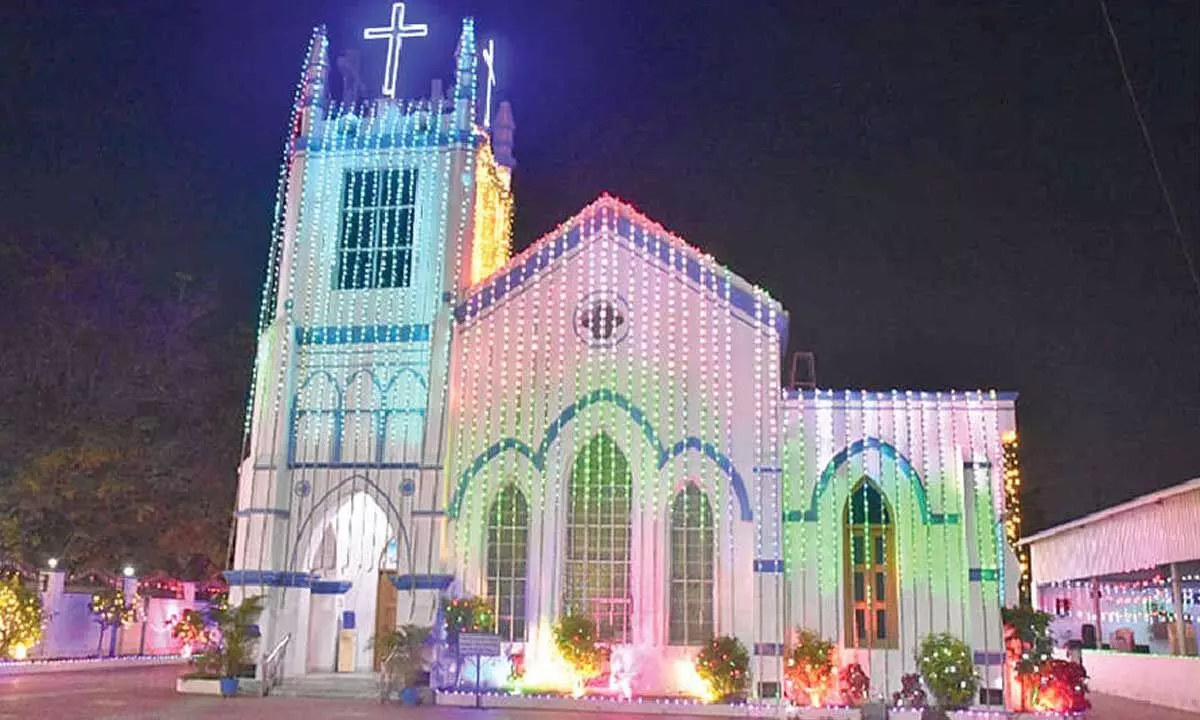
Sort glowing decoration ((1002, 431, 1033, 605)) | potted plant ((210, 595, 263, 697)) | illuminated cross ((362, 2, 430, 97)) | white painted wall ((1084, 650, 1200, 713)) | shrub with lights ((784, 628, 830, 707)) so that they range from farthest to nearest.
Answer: illuminated cross ((362, 2, 430, 97))
white painted wall ((1084, 650, 1200, 713))
glowing decoration ((1002, 431, 1033, 605))
potted plant ((210, 595, 263, 697))
shrub with lights ((784, 628, 830, 707))

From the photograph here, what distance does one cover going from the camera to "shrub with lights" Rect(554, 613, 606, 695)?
1912cm

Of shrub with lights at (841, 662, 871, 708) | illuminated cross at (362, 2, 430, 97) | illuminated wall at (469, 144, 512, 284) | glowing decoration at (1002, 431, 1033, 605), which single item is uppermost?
illuminated cross at (362, 2, 430, 97)

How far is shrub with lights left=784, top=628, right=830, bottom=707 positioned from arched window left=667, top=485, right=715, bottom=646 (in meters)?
1.64

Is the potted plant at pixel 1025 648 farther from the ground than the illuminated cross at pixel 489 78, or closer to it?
closer to it

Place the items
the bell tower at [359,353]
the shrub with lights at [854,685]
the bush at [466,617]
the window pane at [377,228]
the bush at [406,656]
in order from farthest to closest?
the window pane at [377,228] → the bell tower at [359,353] → the bush at [466,617] → the bush at [406,656] → the shrub with lights at [854,685]

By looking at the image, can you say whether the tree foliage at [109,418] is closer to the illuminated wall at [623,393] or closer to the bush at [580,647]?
the illuminated wall at [623,393]

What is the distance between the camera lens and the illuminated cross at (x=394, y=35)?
23.8 metres

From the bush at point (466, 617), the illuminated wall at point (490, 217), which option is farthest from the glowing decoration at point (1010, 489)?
the illuminated wall at point (490, 217)

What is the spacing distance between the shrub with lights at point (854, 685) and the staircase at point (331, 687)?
798cm

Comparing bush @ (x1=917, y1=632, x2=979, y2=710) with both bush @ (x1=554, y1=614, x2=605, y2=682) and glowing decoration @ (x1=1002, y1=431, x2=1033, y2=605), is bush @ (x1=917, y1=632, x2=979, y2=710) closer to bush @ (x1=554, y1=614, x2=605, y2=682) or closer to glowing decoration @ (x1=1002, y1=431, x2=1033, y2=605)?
glowing decoration @ (x1=1002, y1=431, x2=1033, y2=605)

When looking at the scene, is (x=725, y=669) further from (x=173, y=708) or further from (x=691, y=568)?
(x=173, y=708)

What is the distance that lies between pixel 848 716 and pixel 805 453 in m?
4.93

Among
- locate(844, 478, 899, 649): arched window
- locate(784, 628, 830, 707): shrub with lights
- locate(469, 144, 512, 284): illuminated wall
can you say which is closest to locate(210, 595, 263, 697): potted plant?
locate(469, 144, 512, 284): illuminated wall

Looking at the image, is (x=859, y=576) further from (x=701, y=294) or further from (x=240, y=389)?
(x=240, y=389)
